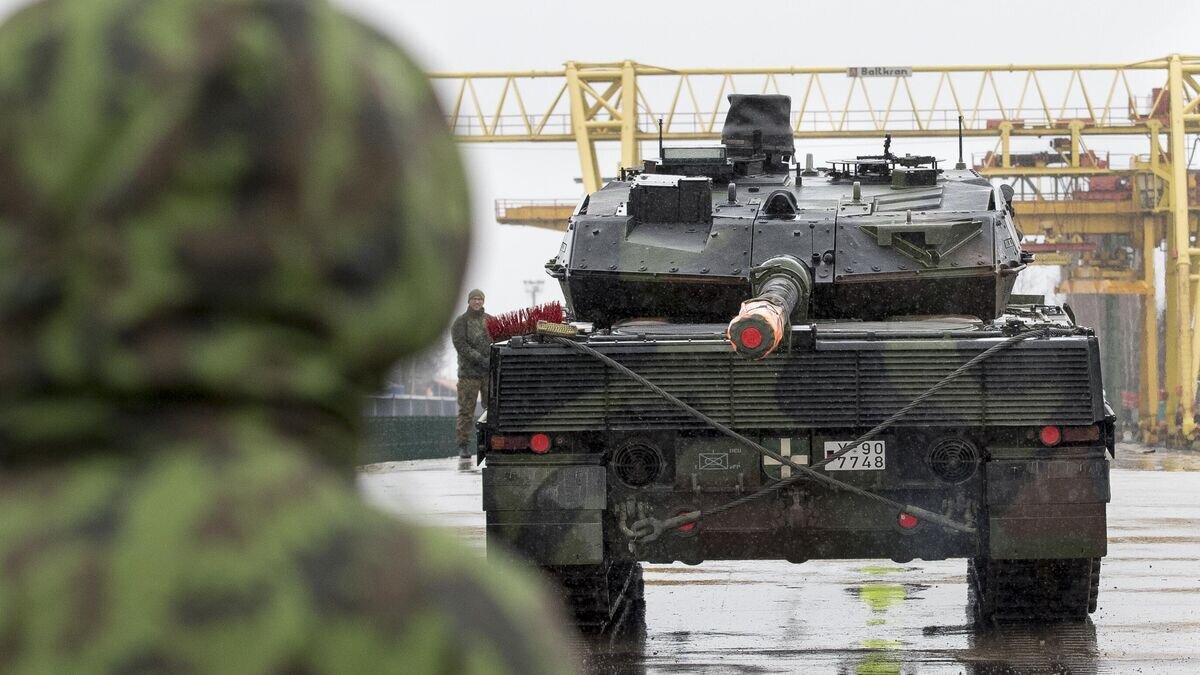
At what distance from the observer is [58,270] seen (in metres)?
1.34

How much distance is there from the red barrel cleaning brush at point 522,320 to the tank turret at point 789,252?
135 mm

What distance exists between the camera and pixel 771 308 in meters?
8.38

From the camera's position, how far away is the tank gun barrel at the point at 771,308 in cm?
800

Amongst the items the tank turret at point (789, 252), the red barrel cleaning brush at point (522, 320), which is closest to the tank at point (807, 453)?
the tank turret at point (789, 252)

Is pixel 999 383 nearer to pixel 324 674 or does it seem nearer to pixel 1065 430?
pixel 1065 430

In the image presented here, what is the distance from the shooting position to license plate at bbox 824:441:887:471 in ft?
28.7

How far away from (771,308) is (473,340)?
11.0 m

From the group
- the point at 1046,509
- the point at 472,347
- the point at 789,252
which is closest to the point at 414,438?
the point at 472,347

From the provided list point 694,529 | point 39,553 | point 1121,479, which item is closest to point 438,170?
point 39,553

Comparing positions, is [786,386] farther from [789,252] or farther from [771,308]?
[789,252]

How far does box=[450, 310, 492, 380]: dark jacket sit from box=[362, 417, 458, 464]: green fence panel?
4327 millimetres

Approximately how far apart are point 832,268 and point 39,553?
9.56m

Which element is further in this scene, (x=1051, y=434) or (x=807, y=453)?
(x=807, y=453)

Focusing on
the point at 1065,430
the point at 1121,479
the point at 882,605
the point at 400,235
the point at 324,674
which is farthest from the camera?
the point at 1121,479
